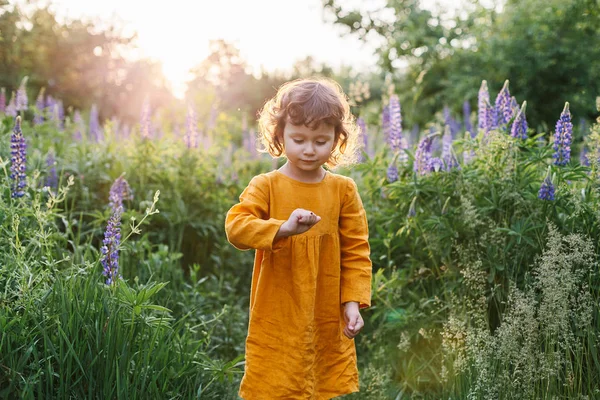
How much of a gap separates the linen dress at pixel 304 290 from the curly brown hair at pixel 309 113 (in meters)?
0.18

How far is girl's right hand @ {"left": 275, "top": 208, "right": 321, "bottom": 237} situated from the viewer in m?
2.15

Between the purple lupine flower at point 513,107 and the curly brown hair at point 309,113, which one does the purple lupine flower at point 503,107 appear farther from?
the curly brown hair at point 309,113

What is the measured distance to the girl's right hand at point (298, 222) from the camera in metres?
2.15

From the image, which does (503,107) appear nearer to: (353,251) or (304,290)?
(353,251)

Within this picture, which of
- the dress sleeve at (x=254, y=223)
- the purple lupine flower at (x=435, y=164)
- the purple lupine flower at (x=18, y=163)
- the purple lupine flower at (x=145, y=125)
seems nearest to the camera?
the dress sleeve at (x=254, y=223)

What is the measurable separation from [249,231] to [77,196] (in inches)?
111

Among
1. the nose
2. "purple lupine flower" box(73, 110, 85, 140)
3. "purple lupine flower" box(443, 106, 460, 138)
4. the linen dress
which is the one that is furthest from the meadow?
"purple lupine flower" box(443, 106, 460, 138)

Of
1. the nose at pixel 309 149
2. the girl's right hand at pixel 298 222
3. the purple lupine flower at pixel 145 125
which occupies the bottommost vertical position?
the girl's right hand at pixel 298 222

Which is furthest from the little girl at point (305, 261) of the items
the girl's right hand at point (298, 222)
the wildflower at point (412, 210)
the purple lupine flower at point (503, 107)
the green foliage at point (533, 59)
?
the green foliage at point (533, 59)

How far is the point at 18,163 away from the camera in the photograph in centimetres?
322

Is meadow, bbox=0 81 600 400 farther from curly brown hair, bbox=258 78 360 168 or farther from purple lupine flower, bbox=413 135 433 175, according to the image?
curly brown hair, bbox=258 78 360 168

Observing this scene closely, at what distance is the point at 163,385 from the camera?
279 cm

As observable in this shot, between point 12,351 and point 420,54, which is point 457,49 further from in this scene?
point 12,351

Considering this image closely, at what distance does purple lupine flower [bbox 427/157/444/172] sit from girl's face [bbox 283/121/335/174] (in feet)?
4.52
